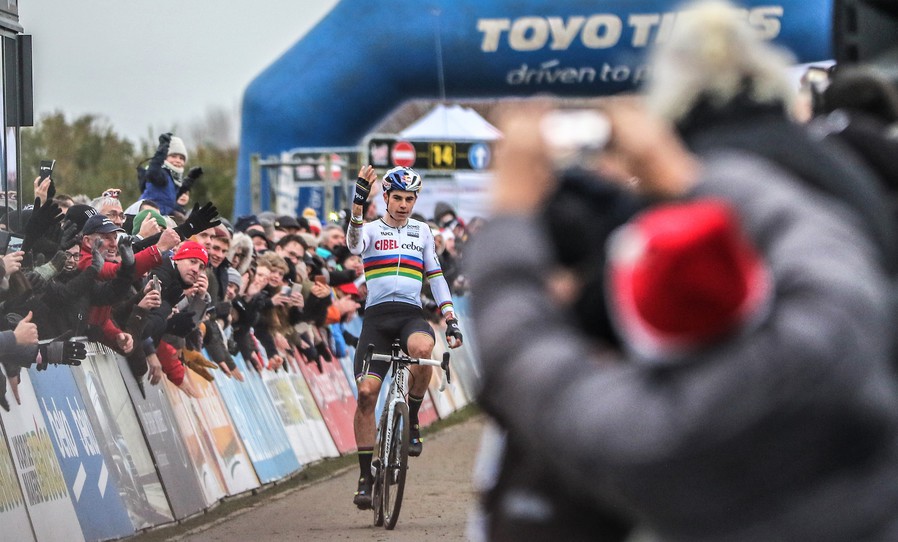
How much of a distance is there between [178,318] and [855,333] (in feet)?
31.2

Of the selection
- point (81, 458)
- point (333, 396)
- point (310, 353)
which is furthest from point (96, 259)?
point (333, 396)

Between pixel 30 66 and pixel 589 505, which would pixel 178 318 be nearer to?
pixel 30 66

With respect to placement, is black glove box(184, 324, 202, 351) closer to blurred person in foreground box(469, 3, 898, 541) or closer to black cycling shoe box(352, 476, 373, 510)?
black cycling shoe box(352, 476, 373, 510)

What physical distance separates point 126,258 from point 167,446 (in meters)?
1.31

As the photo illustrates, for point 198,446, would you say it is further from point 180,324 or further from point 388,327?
point 388,327

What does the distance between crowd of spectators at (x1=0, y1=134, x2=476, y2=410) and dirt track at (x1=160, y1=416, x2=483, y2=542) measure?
41.2 inches

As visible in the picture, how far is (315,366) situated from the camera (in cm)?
1566

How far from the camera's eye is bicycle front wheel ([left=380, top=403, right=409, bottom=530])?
1122cm

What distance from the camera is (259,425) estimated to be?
13.2 meters

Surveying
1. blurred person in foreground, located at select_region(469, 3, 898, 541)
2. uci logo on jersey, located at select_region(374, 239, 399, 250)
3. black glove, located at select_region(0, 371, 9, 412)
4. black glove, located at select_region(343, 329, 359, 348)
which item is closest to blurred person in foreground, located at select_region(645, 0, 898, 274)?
blurred person in foreground, located at select_region(469, 3, 898, 541)

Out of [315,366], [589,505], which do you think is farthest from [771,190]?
[315,366]

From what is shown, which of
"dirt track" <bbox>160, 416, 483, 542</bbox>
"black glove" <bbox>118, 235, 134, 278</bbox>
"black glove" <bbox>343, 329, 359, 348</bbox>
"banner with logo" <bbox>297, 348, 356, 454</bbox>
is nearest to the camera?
"black glove" <bbox>118, 235, 134, 278</bbox>

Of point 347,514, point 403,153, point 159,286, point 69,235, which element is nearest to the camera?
point 69,235

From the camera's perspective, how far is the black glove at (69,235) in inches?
393
